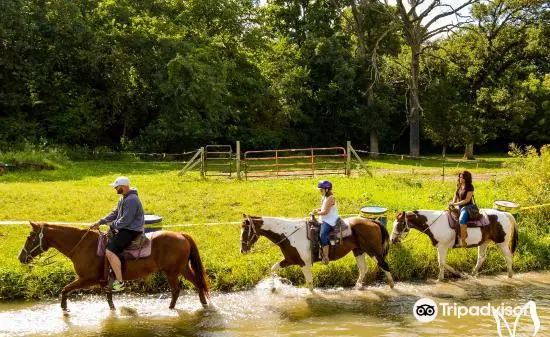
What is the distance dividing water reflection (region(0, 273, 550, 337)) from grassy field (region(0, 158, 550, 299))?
22.6 inches

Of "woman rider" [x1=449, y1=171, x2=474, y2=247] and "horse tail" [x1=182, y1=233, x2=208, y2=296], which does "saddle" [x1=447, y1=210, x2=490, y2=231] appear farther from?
"horse tail" [x1=182, y1=233, x2=208, y2=296]

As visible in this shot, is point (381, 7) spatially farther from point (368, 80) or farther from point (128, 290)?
point (128, 290)

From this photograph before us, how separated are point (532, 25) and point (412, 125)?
12.5 meters

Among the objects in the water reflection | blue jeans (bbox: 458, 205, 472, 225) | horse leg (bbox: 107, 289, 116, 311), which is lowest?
the water reflection

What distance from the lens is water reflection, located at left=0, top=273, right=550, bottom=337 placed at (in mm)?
9375

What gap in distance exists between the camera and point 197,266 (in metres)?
10.7

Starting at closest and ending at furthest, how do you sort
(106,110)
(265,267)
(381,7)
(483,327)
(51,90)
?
(483,327)
(265,267)
(51,90)
(106,110)
(381,7)

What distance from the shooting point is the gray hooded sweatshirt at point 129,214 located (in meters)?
9.73

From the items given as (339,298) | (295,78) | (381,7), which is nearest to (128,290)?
(339,298)

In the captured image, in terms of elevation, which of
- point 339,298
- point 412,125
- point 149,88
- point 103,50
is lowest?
point 339,298

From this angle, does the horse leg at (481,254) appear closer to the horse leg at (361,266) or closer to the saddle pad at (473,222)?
the saddle pad at (473,222)

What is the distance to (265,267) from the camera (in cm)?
1268

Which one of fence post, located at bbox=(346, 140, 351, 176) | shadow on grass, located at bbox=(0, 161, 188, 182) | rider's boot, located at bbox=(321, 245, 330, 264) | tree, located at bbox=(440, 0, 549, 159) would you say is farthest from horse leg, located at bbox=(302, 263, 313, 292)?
tree, located at bbox=(440, 0, 549, 159)

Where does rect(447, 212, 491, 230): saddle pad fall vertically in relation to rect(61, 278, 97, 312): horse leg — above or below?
above
